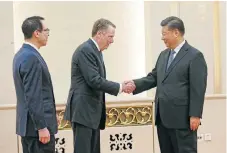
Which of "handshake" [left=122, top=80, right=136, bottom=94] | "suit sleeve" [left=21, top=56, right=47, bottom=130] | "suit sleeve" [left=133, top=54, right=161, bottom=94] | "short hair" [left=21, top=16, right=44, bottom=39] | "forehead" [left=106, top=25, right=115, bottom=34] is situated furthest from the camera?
"suit sleeve" [left=133, top=54, right=161, bottom=94]

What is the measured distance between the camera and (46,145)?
2391 mm

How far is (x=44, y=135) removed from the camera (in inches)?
91.3

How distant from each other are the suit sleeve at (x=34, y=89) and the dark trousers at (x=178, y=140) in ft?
3.27

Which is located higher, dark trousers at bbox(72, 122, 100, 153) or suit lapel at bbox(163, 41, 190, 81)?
suit lapel at bbox(163, 41, 190, 81)

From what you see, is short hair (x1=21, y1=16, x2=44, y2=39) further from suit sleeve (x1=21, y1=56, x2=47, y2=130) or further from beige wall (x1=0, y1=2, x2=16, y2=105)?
beige wall (x1=0, y1=2, x2=16, y2=105)

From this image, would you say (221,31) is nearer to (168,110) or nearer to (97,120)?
(168,110)

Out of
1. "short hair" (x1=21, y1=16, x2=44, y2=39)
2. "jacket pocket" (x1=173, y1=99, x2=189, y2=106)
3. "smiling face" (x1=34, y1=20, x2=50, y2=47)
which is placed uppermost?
"short hair" (x1=21, y1=16, x2=44, y2=39)

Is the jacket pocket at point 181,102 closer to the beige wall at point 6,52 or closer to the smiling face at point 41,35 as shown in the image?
the smiling face at point 41,35

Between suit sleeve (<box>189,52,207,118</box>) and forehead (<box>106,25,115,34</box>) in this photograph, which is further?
forehead (<box>106,25,115,34</box>)

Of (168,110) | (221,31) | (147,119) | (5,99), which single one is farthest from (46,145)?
(221,31)

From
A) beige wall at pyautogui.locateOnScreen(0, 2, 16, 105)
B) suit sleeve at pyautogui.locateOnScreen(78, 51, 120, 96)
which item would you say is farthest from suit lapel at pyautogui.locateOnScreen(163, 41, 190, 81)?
beige wall at pyautogui.locateOnScreen(0, 2, 16, 105)

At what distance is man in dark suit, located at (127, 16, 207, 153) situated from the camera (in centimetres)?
273

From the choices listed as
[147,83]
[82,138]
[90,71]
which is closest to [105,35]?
[90,71]

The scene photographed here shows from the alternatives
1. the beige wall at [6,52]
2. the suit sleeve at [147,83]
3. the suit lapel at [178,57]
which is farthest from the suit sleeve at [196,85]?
the beige wall at [6,52]
